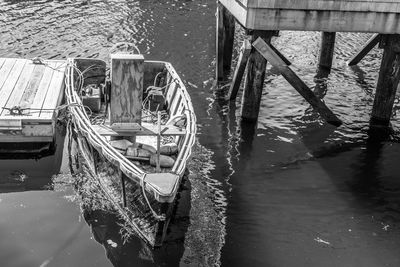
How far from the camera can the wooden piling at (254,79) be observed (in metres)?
12.9

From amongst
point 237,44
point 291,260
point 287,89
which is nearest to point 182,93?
point 291,260

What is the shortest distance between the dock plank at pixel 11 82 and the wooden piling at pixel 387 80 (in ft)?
34.0

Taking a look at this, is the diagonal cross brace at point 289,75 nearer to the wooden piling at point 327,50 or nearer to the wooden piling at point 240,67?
the wooden piling at point 240,67

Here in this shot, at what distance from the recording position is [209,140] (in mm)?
14258

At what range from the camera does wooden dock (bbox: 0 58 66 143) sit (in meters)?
12.1

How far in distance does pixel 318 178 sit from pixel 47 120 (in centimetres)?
694

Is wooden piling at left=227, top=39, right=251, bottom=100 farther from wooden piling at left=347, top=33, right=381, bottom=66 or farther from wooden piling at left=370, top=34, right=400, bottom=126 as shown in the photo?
wooden piling at left=347, top=33, right=381, bottom=66

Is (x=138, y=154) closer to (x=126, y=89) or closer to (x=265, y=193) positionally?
(x=126, y=89)

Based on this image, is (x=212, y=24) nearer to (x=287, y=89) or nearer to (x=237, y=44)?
(x=237, y=44)

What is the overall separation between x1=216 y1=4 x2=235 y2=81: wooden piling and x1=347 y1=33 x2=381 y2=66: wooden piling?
4.84 m

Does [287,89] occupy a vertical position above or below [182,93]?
below

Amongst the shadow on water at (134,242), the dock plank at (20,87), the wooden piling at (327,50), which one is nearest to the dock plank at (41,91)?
the dock plank at (20,87)

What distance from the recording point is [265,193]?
1181cm

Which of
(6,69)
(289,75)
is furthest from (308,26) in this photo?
(6,69)
